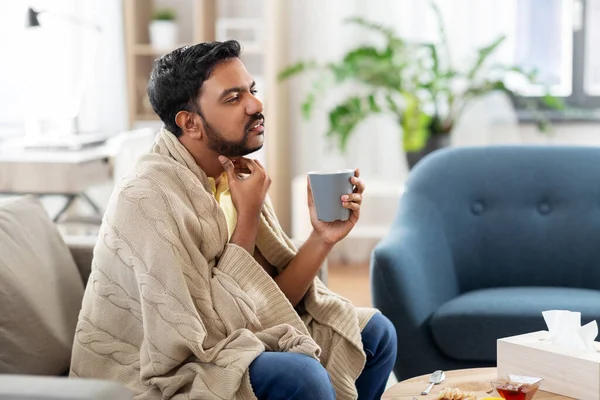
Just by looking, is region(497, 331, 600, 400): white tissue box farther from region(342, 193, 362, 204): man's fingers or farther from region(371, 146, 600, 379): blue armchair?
region(371, 146, 600, 379): blue armchair

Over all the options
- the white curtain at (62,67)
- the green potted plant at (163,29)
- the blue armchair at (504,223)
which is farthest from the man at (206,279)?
the green potted plant at (163,29)

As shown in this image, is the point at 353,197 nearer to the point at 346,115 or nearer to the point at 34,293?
the point at 34,293

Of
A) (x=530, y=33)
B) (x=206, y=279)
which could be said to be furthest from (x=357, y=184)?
(x=530, y=33)

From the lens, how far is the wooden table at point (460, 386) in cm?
179

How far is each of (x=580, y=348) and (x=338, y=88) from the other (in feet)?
11.7

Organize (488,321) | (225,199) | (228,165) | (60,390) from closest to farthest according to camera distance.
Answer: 1. (60,390)
2. (228,165)
3. (225,199)
4. (488,321)

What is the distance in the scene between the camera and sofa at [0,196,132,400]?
2008mm

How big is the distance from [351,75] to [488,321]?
2204 mm

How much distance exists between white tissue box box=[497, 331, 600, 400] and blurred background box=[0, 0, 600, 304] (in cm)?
264

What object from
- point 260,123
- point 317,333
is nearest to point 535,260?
point 317,333

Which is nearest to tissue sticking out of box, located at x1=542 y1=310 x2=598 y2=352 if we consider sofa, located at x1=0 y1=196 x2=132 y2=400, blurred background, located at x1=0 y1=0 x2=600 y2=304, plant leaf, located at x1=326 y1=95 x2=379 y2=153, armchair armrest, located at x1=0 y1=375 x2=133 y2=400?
armchair armrest, located at x1=0 y1=375 x2=133 y2=400

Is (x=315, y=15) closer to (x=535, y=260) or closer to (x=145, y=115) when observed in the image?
(x=145, y=115)

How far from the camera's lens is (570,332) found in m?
1.80

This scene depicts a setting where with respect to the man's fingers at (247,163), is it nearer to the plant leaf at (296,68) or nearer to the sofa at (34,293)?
the sofa at (34,293)
